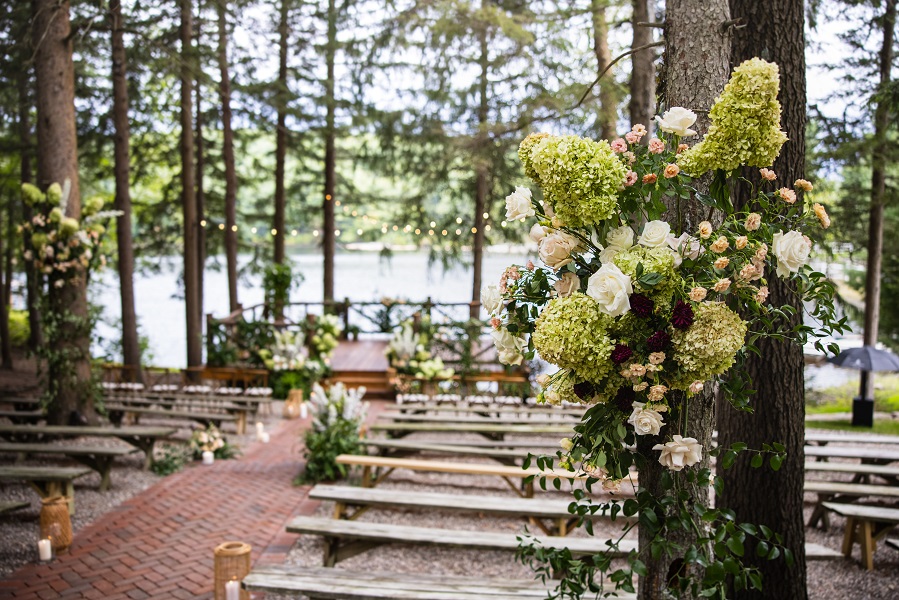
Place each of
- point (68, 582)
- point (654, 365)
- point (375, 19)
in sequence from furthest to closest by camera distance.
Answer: point (375, 19), point (68, 582), point (654, 365)

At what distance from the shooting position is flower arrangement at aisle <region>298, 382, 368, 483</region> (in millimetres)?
7047

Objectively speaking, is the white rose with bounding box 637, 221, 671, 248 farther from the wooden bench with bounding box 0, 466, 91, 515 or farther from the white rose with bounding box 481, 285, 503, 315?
the wooden bench with bounding box 0, 466, 91, 515

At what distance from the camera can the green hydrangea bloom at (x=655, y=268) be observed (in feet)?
6.30

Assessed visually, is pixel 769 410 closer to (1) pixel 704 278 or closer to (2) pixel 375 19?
(1) pixel 704 278

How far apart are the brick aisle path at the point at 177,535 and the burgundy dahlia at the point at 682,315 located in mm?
3852

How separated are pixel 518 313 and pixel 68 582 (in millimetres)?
4139

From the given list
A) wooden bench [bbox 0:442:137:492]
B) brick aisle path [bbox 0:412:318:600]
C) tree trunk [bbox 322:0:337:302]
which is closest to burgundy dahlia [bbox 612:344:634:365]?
brick aisle path [bbox 0:412:318:600]

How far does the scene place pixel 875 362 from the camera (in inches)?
365

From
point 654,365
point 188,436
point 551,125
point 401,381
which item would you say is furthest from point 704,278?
point 551,125

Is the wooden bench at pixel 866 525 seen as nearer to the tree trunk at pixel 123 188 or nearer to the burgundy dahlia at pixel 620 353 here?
the burgundy dahlia at pixel 620 353

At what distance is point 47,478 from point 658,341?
5.55 metres

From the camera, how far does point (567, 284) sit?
2.09m

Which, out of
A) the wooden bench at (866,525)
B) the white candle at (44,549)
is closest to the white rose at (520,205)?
the wooden bench at (866,525)

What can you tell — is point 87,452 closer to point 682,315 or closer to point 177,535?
point 177,535
